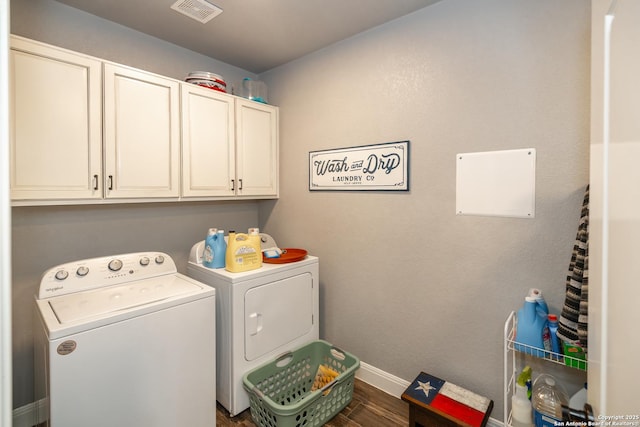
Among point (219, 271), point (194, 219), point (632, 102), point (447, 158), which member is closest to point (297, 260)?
point (219, 271)

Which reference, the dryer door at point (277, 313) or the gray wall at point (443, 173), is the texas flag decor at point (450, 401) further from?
the dryer door at point (277, 313)

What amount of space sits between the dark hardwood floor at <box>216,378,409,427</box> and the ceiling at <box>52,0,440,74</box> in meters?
2.52

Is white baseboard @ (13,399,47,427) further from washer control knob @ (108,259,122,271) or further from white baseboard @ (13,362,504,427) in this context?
washer control knob @ (108,259,122,271)

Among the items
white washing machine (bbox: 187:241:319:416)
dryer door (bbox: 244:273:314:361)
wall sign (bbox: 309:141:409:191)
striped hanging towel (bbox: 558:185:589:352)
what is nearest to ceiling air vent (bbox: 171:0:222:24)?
wall sign (bbox: 309:141:409:191)

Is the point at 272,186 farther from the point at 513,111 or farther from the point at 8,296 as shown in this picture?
the point at 8,296

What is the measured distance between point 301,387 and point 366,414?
0.48 meters

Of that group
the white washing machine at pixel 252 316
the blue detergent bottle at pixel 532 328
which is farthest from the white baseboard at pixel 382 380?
the blue detergent bottle at pixel 532 328

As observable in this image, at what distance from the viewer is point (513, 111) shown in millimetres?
1556

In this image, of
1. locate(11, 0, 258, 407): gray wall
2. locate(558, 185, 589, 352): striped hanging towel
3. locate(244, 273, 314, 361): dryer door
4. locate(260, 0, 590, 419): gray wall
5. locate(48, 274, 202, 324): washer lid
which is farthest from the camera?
locate(244, 273, 314, 361): dryer door

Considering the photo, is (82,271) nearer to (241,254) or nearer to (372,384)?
(241,254)

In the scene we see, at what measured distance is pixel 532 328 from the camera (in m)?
1.38

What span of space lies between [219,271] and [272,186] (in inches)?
39.2

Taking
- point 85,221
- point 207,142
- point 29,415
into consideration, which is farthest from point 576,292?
point 29,415

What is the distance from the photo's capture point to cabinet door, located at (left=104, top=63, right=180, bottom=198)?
1.72 m
